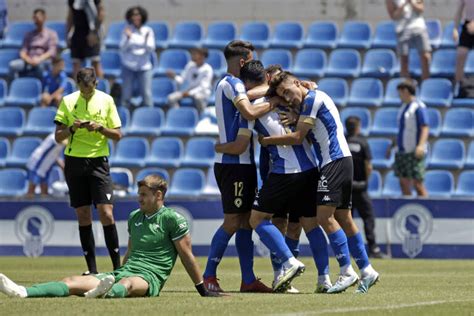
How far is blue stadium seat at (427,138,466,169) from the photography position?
21.6 metres

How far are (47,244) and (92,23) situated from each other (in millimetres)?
5257

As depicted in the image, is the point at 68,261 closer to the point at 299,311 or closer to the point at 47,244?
the point at 47,244

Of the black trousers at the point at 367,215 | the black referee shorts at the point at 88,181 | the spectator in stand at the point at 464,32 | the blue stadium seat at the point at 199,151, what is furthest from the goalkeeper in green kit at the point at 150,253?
the spectator in stand at the point at 464,32

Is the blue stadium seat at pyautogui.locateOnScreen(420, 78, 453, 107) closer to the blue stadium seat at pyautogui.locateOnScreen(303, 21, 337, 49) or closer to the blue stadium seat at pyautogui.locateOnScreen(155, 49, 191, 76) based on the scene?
the blue stadium seat at pyautogui.locateOnScreen(303, 21, 337, 49)

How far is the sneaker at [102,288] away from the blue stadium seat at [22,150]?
12.7 metres

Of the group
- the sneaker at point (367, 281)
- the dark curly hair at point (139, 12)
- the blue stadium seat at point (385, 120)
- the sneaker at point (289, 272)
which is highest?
the dark curly hair at point (139, 12)

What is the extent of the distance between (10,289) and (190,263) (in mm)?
1471

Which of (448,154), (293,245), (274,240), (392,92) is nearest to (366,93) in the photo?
(392,92)

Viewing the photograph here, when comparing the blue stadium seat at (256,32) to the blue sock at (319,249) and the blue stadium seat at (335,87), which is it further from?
the blue sock at (319,249)

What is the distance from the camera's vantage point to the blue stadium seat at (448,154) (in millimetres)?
21641

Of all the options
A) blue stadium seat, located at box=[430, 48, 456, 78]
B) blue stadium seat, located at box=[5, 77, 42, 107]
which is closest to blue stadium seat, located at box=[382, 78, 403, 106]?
blue stadium seat, located at box=[430, 48, 456, 78]

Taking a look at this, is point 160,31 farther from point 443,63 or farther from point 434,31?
point 443,63

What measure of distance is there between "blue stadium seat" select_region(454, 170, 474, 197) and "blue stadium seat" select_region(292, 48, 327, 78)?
4.00m

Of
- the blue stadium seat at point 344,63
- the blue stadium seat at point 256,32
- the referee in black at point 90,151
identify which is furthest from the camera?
the blue stadium seat at point 256,32
